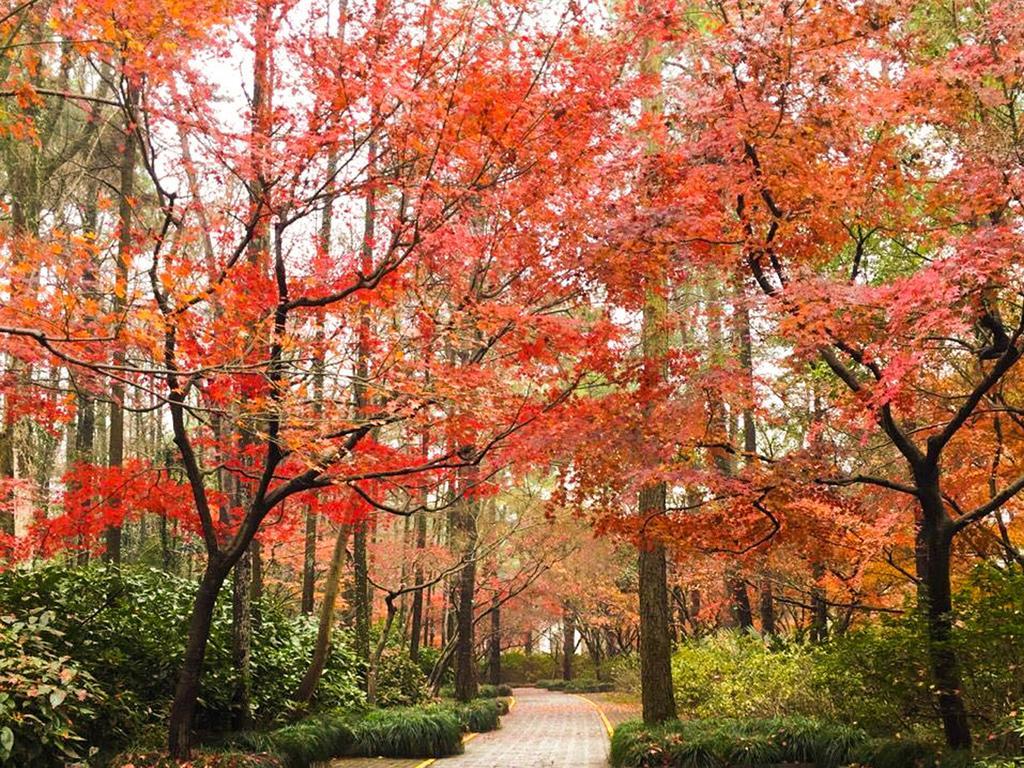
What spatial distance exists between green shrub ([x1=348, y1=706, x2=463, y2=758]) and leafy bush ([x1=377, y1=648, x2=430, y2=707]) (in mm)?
3543

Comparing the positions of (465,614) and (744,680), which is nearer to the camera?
(744,680)

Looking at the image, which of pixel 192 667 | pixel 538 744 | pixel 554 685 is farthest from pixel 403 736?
pixel 554 685

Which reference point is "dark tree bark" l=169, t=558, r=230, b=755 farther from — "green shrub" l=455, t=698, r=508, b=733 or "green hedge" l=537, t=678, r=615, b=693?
"green hedge" l=537, t=678, r=615, b=693

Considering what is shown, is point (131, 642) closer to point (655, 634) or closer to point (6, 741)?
point (6, 741)

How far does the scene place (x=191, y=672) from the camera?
7047 mm

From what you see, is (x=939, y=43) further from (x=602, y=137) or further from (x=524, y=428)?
(x=524, y=428)

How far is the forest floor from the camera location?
10.2m

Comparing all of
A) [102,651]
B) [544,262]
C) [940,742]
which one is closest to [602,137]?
[544,262]

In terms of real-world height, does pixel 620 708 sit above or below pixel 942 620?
below

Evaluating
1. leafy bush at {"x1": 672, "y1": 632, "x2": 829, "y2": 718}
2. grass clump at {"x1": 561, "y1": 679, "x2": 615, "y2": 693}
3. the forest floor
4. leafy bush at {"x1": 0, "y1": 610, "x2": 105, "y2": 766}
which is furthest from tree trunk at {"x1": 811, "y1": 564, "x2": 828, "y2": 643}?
grass clump at {"x1": 561, "y1": 679, "x2": 615, "y2": 693}

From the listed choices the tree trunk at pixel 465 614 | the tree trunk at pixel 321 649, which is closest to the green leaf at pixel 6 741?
the tree trunk at pixel 321 649

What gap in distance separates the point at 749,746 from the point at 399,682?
8.94 metres

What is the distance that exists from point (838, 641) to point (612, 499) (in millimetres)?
2797

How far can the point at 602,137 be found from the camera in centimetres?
772
